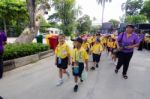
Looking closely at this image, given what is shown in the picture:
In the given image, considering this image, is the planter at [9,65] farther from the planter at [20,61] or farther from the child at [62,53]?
the child at [62,53]

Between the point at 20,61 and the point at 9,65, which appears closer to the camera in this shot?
the point at 9,65

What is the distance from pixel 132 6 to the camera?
276 ft

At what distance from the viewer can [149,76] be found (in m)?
9.51

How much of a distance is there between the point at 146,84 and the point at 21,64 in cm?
572

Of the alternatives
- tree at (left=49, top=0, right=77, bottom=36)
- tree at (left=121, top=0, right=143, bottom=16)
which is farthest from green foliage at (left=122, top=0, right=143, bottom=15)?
tree at (left=49, top=0, right=77, bottom=36)

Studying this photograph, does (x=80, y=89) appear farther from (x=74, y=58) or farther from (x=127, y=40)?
(x=127, y=40)

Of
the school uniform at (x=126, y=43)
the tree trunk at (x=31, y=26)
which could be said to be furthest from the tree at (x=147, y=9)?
the school uniform at (x=126, y=43)

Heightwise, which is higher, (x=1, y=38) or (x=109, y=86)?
(x=1, y=38)

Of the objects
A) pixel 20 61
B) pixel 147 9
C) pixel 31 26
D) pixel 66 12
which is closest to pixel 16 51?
pixel 20 61

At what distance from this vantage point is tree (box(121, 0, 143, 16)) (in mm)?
84088

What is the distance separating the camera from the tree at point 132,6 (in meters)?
84.1

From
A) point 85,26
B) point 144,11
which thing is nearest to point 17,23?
point 85,26

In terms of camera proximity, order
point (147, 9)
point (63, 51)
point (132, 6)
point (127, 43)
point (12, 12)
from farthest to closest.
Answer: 1. point (132, 6)
2. point (147, 9)
3. point (12, 12)
4. point (127, 43)
5. point (63, 51)

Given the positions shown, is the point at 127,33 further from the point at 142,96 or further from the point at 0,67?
the point at 0,67
